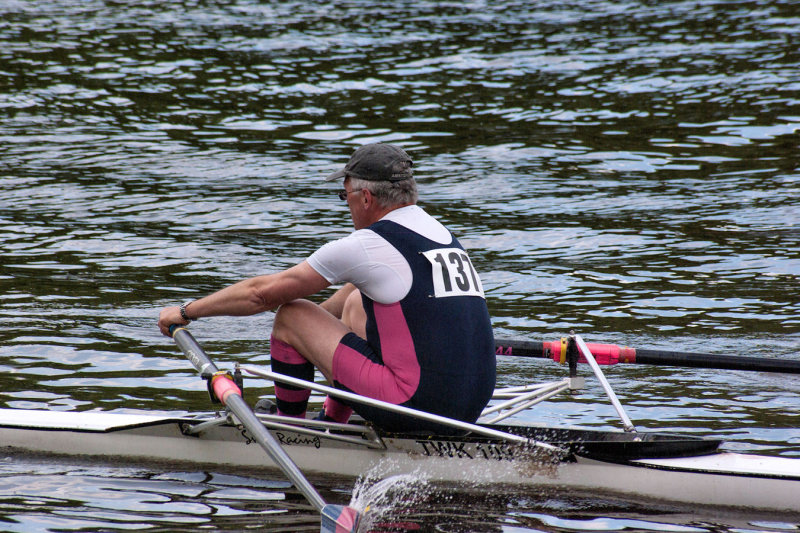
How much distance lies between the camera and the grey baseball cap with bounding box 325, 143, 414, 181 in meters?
5.65

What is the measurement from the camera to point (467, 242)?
11.6 meters

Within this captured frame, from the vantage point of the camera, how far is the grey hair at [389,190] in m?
5.67

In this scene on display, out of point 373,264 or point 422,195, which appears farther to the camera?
point 422,195

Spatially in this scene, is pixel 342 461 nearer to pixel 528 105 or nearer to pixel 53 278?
pixel 53 278

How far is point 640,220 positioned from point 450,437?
7047 millimetres

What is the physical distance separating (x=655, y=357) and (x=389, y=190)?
2.05 meters

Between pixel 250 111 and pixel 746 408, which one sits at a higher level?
pixel 250 111

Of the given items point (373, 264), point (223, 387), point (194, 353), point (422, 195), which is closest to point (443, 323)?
point (373, 264)

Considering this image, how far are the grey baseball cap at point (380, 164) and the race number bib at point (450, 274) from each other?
18.6 inches

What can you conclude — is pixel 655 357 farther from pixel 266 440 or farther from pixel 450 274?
pixel 266 440

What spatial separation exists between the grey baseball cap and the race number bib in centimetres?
47

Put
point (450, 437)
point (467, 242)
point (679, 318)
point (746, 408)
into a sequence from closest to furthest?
point (450, 437) → point (746, 408) → point (679, 318) → point (467, 242)

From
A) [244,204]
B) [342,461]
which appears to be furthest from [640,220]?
[342,461]

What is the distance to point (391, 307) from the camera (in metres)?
5.52
